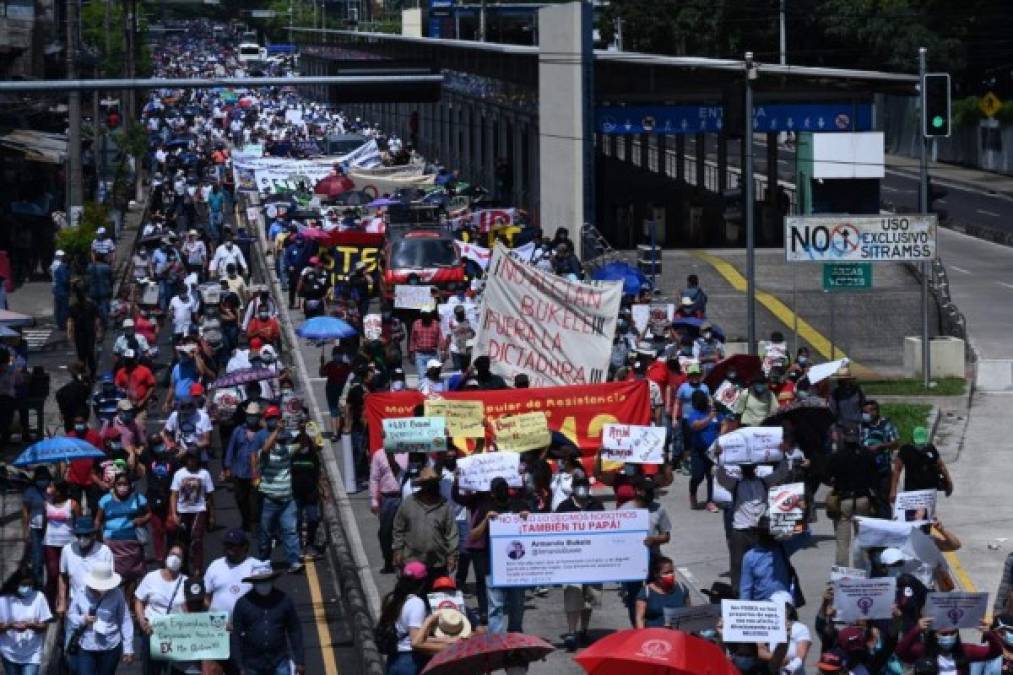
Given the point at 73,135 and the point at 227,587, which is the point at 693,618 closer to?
the point at 227,587

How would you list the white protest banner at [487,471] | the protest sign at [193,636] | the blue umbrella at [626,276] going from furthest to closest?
the blue umbrella at [626,276]
the white protest banner at [487,471]
the protest sign at [193,636]

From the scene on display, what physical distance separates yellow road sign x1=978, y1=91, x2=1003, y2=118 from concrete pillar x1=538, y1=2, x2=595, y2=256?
29.5 meters

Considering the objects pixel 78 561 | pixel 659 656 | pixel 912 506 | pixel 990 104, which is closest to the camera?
pixel 659 656

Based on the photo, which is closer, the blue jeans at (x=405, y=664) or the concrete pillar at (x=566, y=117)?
the blue jeans at (x=405, y=664)

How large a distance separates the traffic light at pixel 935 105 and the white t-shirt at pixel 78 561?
16.5 meters

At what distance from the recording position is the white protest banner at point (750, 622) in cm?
1356

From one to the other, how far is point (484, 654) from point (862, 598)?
292 cm

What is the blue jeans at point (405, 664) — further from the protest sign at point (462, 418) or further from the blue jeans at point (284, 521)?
the protest sign at point (462, 418)

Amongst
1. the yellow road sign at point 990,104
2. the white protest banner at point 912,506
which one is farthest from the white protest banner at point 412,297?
the yellow road sign at point 990,104

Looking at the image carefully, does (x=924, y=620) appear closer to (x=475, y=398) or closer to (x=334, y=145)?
(x=475, y=398)

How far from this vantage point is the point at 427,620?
46.3ft

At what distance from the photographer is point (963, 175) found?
79.2 metres

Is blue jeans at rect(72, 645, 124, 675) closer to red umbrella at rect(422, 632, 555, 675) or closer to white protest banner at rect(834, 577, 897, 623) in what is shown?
red umbrella at rect(422, 632, 555, 675)

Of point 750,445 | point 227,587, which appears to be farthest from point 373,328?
point 227,587
